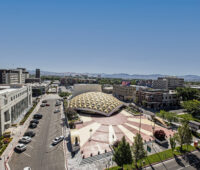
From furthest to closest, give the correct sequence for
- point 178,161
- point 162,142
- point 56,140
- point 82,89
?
point 82,89, point 162,142, point 56,140, point 178,161

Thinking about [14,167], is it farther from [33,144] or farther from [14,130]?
[14,130]

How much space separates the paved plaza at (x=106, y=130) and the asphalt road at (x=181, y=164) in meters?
9.75

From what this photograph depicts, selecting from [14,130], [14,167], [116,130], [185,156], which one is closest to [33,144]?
[14,167]

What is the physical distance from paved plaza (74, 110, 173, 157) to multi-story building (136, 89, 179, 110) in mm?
23230

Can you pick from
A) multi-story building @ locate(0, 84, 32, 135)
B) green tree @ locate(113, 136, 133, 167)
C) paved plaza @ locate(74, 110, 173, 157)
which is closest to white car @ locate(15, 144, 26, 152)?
multi-story building @ locate(0, 84, 32, 135)

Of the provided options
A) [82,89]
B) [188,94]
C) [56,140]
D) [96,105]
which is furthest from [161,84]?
[56,140]

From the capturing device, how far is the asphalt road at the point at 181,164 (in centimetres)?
2611

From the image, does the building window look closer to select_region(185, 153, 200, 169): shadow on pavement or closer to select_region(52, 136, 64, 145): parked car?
select_region(52, 136, 64, 145): parked car

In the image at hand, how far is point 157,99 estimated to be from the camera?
76250 millimetres

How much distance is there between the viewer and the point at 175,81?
160 metres

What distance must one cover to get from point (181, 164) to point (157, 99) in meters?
52.8

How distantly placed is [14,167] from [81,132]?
1958 centimetres

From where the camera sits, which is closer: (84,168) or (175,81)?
(84,168)

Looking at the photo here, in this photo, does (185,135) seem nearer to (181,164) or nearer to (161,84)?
(181,164)
